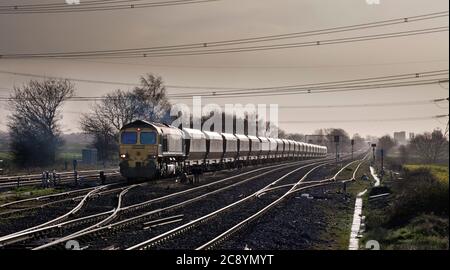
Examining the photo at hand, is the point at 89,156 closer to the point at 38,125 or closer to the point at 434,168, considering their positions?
the point at 38,125

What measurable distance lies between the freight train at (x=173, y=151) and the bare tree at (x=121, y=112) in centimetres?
295

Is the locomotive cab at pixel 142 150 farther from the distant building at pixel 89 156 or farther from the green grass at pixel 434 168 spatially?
the distant building at pixel 89 156

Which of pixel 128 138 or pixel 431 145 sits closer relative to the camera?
pixel 431 145

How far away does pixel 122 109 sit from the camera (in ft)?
140

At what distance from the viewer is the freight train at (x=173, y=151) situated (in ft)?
95.1

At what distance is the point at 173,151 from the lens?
32.1m

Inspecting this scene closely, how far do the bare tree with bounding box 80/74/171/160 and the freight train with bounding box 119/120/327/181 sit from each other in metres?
2.95

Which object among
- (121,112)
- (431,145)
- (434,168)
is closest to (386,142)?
(431,145)

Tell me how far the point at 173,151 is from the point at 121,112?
1235 centimetres

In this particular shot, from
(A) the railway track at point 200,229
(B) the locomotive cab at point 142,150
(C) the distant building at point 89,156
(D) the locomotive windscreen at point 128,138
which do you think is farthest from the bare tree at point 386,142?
(C) the distant building at point 89,156

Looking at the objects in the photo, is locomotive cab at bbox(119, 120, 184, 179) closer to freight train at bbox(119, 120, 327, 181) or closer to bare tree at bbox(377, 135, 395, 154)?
freight train at bbox(119, 120, 327, 181)

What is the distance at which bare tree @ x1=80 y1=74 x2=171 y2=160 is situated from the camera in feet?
119
